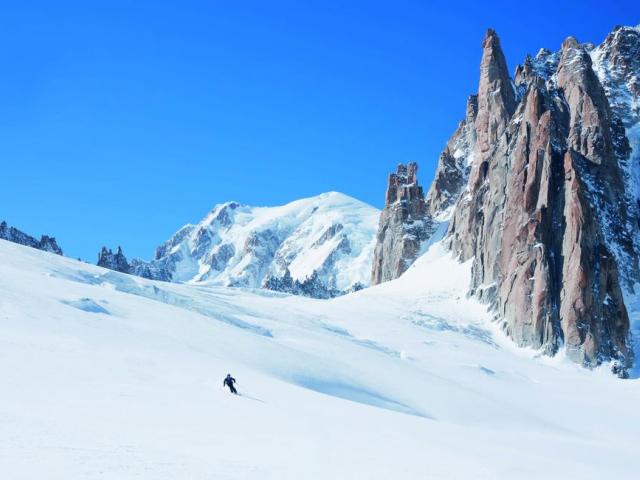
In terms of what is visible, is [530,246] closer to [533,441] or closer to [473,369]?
[473,369]

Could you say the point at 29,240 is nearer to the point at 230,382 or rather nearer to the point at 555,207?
the point at 555,207

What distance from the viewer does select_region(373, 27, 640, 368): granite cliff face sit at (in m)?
73.8

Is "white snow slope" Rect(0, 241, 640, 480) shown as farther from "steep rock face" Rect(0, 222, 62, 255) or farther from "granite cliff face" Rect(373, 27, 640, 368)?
"steep rock face" Rect(0, 222, 62, 255)

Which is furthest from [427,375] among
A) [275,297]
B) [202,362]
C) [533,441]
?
[275,297]

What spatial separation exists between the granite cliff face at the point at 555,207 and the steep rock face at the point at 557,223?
0.54 feet

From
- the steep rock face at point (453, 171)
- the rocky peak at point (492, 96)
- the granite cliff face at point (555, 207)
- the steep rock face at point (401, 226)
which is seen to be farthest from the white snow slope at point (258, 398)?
the steep rock face at point (453, 171)

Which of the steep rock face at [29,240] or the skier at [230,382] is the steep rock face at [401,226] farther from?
the skier at [230,382]

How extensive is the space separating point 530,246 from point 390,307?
19.9 meters

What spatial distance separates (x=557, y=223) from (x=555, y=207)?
2.36 m

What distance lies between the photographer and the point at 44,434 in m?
13.8

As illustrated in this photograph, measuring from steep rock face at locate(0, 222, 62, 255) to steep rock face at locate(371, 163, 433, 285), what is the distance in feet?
224

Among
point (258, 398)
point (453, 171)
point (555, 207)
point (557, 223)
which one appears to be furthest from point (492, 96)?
point (258, 398)

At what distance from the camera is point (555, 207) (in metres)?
81.5

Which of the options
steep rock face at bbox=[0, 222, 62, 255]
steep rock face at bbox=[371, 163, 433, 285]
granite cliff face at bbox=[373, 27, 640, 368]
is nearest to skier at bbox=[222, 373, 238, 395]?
granite cliff face at bbox=[373, 27, 640, 368]
